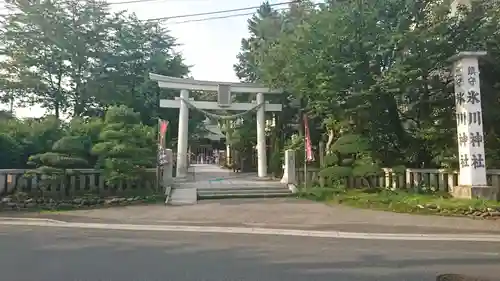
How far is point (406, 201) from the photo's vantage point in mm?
12281

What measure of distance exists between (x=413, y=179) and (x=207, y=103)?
11.4 meters

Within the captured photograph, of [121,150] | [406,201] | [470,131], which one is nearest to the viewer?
[406,201]

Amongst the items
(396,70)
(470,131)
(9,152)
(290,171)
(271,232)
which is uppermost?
(396,70)

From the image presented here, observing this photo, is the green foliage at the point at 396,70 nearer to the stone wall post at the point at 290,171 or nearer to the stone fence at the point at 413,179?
the stone fence at the point at 413,179

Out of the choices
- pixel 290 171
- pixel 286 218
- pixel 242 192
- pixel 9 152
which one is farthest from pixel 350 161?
pixel 9 152

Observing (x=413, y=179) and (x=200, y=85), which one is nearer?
(x=413, y=179)

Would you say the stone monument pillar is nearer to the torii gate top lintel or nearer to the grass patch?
the grass patch

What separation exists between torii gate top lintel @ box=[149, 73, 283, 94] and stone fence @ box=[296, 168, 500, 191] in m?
6.02

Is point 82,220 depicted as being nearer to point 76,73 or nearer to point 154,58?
point 76,73

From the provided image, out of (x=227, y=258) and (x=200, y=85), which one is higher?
(x=200, y=85)

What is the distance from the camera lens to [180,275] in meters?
5.28

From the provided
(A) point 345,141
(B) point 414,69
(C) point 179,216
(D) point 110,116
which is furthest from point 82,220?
(B) point 414,69

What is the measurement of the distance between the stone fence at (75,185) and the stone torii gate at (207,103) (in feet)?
17.9

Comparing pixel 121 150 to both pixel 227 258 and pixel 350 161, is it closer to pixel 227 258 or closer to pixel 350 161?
pixel 227 258
